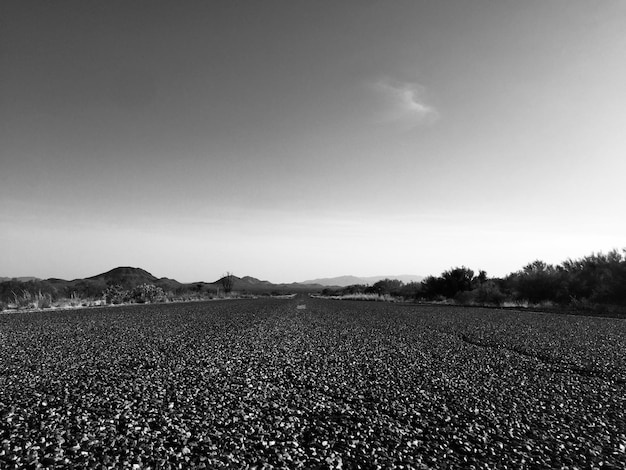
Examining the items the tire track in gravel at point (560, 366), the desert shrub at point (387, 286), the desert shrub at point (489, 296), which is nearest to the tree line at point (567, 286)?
the desert shrub at point (489, 296)

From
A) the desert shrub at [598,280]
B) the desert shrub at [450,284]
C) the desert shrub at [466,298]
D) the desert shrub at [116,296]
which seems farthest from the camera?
the desert shrub at [450,284]

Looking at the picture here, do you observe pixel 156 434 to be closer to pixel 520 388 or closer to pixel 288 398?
pixel 288 398

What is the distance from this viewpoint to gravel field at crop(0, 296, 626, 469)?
304cm

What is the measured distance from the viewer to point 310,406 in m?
4.24

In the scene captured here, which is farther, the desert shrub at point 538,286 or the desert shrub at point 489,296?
the desert shrub at point 489,296

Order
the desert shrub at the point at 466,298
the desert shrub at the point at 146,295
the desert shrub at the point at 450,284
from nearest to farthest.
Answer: the desert shrub at the point at 466,298, the desert shrub at the point at 146,295, the desert shrub at the point at 450,284

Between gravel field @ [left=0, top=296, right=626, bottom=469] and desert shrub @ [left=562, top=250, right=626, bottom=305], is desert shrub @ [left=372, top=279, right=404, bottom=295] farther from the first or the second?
gravel field @ [left=0, top=296, right=626, bottom=469]

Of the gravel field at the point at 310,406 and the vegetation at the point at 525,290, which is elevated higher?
the vegetation at the point at 525,290

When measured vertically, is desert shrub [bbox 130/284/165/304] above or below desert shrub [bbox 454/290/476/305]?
above

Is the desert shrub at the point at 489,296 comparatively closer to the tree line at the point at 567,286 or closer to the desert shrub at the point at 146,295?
the tree line at the point at 567,286

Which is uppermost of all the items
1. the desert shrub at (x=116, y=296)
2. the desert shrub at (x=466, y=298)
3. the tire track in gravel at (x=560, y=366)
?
the desert shrub at (x=116, y=296)

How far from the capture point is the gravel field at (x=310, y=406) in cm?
304

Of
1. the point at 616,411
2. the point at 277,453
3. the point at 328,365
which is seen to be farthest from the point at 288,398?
the point at 616,411

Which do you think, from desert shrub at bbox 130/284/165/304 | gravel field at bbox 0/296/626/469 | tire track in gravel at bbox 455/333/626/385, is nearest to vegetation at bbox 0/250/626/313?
desert shrub at bbox 130/284/165/304
